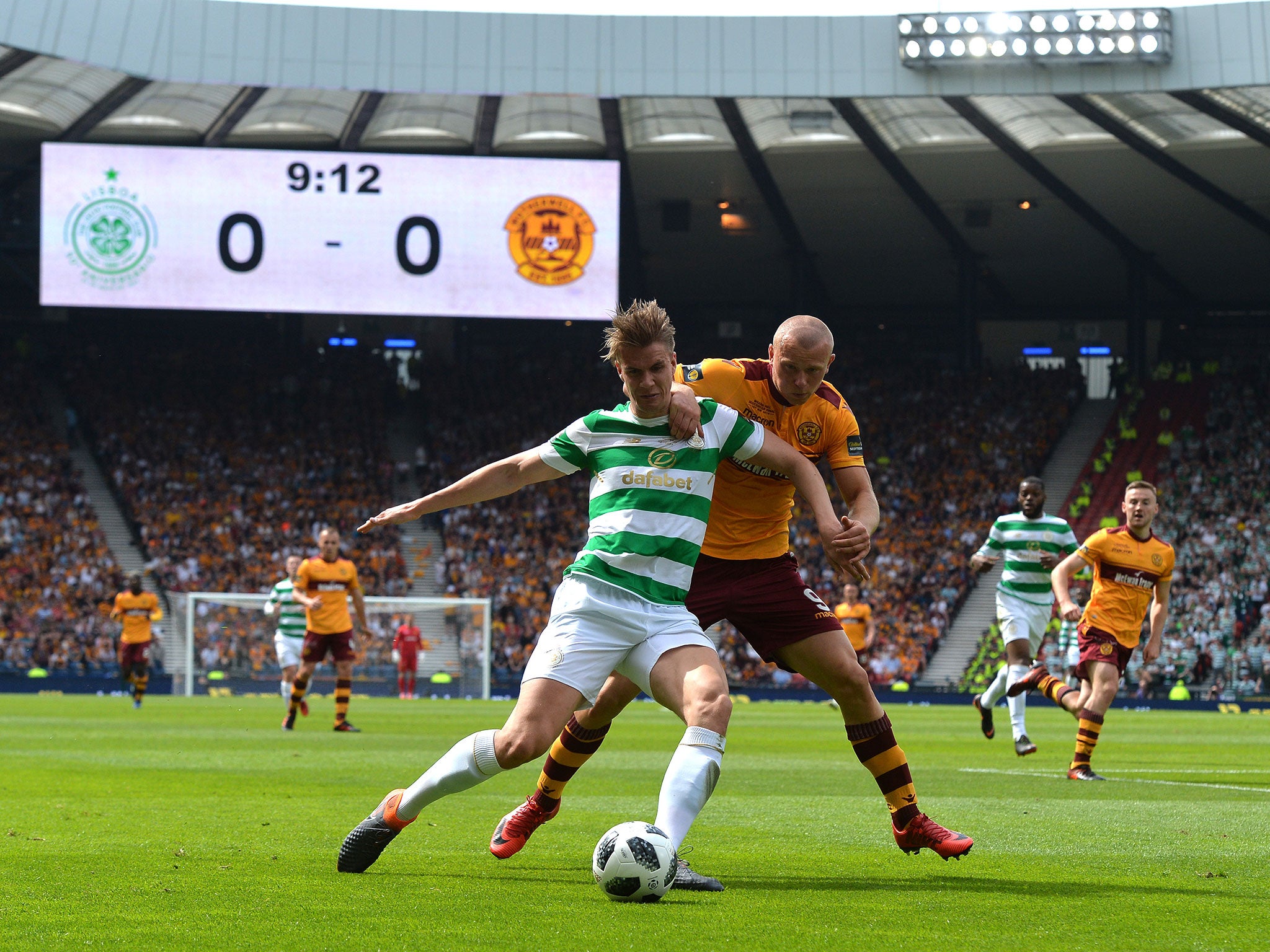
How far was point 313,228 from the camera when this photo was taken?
94.8ft

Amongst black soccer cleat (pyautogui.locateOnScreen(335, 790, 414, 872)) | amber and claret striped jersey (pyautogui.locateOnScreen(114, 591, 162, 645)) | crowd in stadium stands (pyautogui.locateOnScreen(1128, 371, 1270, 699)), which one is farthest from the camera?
crowd in stadium stands (pyautogui.locateOnScreen(1128, 371, 1270, 699))

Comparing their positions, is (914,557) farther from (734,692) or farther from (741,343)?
(741,343)

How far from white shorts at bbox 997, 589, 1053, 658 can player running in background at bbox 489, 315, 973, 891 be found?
26.5ft

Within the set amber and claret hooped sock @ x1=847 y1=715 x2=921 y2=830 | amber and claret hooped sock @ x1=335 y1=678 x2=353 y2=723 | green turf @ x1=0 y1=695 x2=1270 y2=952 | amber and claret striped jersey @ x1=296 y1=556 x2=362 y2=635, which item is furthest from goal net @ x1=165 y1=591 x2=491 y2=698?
amber and claret hooped sock @ x1=847 y1=715 x2=921 y2=830

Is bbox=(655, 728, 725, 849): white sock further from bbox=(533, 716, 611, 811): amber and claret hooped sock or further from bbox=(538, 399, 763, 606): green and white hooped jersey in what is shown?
bbox=(533, 716, 611, 811): amber and claret hooped sock

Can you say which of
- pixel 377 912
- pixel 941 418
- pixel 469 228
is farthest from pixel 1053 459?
pixel 377 912

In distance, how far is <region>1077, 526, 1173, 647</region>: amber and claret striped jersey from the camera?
1136cm

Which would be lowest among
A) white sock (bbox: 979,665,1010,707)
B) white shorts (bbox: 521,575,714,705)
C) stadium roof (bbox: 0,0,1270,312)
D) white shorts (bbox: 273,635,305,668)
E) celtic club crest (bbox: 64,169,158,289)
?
white shorts (bbox: 273,635,305,668)

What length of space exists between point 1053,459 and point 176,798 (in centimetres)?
3139

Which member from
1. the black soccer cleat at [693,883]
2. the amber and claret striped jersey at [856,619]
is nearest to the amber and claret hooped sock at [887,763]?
the black soccer cleat at [693,883]

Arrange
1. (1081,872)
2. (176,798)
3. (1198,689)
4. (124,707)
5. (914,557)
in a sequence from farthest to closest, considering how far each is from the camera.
Answer: (914,557)
(1198,689)
(124,707)
(176,798)
(1081,872)

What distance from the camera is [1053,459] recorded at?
3759 cm

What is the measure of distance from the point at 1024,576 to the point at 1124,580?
2.82 metres

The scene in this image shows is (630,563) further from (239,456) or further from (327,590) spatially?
(239,456)
